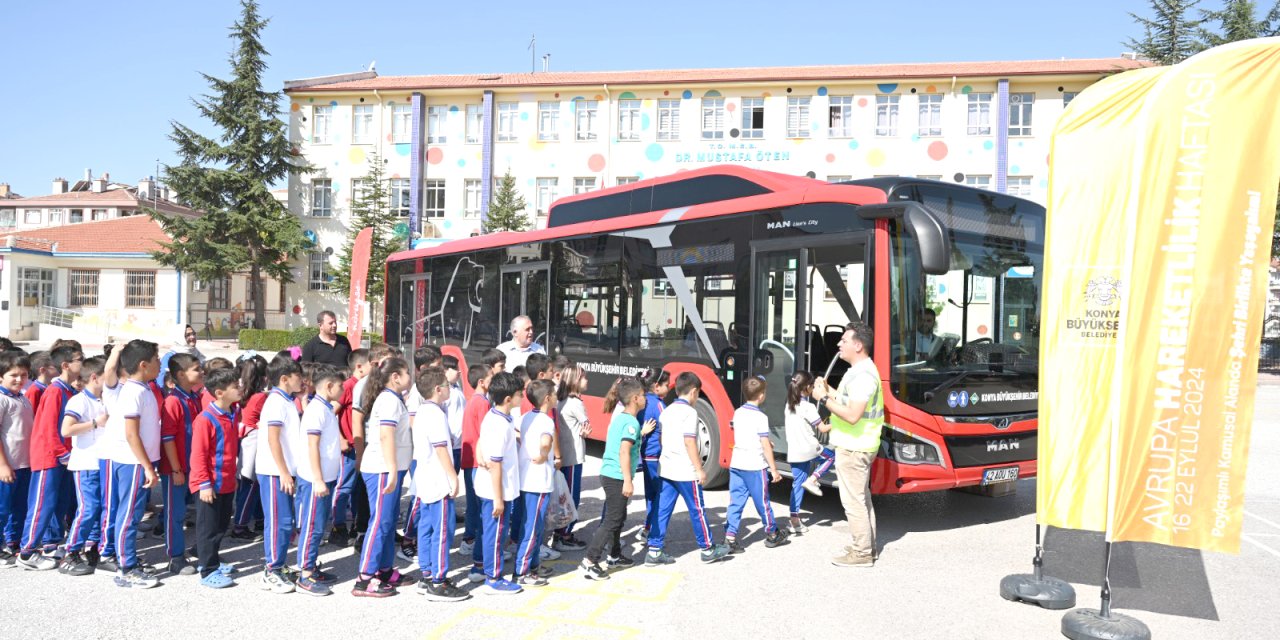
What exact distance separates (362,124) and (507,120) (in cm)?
652

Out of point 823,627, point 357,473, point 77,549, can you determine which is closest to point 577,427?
point 357,473

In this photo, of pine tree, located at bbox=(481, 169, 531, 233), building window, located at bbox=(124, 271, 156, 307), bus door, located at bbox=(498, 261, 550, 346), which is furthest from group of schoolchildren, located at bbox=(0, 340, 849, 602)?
building window, located at bbox=(124, 271, 156, 307)

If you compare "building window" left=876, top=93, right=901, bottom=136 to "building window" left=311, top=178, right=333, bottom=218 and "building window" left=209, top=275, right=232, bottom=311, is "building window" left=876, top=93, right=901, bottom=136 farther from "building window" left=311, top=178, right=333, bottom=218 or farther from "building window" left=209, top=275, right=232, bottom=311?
"building window" left=209, top=275, right=232, bottom=311

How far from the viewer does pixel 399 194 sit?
3656 centimetres

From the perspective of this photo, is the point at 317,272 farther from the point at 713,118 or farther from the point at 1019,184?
the point at 1019,184

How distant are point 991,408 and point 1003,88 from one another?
28.6m

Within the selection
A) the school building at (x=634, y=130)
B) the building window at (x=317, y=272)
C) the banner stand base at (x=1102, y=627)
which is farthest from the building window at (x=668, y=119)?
the banner stand base at (x=1102, y=627)

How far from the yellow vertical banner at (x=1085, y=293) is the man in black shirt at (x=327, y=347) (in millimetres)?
Result: 6676

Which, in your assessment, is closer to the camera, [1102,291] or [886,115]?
[1102,291]

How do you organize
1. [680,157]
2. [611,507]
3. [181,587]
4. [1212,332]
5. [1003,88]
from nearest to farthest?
1. [1212,332]
2. [181,587]
3. [611,507]
4. [1003,88]
5. [680,157]

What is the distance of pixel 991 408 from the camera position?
7281mm

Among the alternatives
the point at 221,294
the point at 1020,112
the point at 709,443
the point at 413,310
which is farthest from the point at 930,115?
the point at 221,294

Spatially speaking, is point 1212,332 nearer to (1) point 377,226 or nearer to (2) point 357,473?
(2) point 357,473

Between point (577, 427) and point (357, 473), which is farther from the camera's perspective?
point (357, 473)
